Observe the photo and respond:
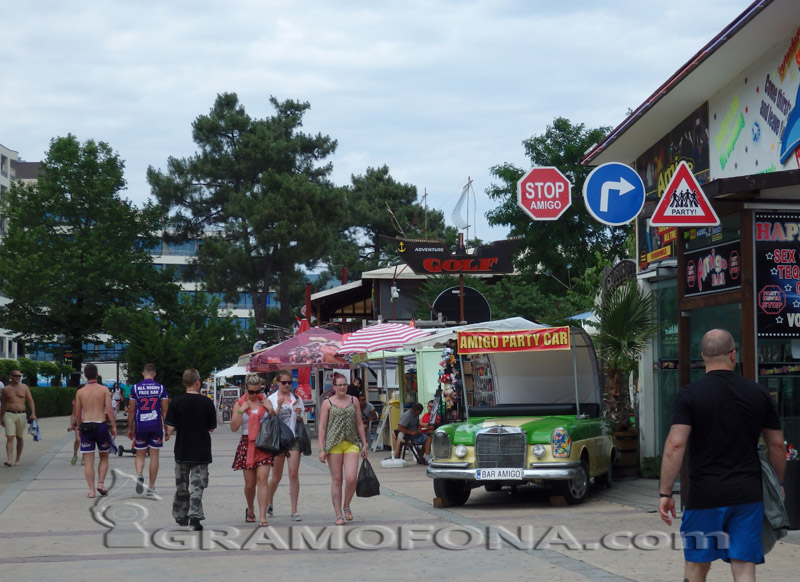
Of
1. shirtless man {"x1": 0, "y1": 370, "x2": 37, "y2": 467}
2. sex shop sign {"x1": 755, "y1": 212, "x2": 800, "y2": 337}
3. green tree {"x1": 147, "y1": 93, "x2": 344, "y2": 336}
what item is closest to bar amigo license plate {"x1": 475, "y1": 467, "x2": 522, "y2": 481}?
sex shop sign {"x1": 755, "y1": 212, "x2": 800, "y2": 337}

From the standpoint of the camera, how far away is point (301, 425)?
1336 cm

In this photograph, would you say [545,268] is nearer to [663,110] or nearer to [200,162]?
[200,162]

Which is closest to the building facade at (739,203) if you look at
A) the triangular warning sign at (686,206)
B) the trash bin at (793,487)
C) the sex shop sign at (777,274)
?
the sex shop sign at (777,274)

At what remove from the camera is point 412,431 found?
74.7ft

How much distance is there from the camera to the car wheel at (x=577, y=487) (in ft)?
47.7

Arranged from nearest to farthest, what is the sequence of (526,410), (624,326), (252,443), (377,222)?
(252,443)
(526,410)
(624,326)
(377,222)

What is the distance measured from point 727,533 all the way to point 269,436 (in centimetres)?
720

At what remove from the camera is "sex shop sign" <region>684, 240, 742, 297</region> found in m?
12.1

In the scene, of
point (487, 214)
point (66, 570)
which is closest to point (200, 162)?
point (487, 214)

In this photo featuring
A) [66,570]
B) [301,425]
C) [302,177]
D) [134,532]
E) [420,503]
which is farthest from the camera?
[302,177]

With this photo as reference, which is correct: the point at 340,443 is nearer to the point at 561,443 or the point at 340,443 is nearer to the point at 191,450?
the point at 191,450

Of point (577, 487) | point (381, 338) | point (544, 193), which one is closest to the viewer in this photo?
point (577, 487)

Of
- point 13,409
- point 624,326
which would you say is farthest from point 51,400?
point 624,326

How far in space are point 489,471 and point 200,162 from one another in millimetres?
50268
